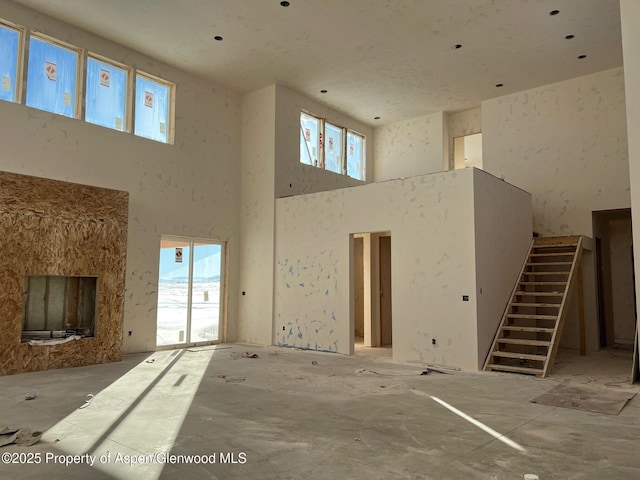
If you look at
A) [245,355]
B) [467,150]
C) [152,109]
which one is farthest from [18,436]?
[467,150]

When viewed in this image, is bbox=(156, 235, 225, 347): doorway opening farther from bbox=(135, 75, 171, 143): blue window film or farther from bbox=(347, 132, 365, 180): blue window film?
bbox=(347, 132, 365, 180): blue window film

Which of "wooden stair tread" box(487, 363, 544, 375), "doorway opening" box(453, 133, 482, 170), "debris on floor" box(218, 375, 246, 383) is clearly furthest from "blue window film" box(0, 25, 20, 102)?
"doorway opening" box(453, 133, 482, 170)

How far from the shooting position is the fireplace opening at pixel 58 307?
24.0 ft

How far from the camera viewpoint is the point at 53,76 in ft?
25.9

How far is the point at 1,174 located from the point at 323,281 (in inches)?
219

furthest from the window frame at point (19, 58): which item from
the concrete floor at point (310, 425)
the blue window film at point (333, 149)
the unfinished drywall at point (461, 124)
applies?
the unfinished drywall at point (461, 124)

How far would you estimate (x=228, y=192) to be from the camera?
10.6 meters

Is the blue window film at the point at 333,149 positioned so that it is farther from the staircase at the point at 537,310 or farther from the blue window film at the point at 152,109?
the staircase at the point at 537,310

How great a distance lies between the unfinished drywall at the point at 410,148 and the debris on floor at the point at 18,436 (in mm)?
10311

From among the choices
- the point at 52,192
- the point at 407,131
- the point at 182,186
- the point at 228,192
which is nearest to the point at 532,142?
the point at 407,131

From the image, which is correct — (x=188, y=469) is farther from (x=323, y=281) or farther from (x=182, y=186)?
(x=182, y=186)

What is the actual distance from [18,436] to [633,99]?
274 inches

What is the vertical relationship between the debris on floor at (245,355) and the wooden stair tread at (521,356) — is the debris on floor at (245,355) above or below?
below

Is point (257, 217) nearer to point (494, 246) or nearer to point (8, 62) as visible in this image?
point (494, 246)
